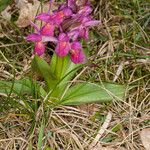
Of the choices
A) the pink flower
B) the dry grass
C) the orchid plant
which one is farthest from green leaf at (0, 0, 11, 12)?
the pink flower

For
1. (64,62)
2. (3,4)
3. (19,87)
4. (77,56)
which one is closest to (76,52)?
(77,56)

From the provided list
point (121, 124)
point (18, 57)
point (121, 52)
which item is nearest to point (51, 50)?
point (18, 57)

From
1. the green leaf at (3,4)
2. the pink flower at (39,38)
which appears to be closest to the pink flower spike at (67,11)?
the pink flower at (39,38)

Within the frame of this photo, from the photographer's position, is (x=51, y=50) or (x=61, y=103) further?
(x=51, y=50)

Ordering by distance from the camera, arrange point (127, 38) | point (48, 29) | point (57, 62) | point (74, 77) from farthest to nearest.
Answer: point (127, 38)
point (74, 77)
point (57, 62)
point (48, 29)

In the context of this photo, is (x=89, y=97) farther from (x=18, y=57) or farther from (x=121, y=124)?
(x=18, y=57)

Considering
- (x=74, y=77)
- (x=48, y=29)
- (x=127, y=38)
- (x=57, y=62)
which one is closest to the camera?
(x=48, y=29)

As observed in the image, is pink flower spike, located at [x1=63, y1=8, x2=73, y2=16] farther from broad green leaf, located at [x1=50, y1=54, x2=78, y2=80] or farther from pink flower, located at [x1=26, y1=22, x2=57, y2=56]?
broad green leaf, located at [x1=50, y1=54, x2=78, y2=80]

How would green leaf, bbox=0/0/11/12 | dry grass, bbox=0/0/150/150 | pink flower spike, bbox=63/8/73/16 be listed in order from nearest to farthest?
pink flower spike, bbox=63/8/73/16, dry grass, bbox=0/0/150/150, green leaf, bbox=0/0/11/12
